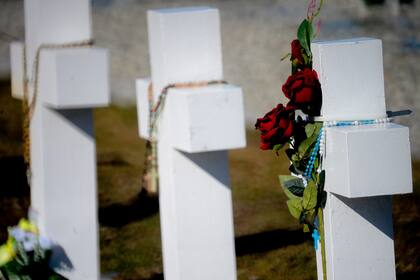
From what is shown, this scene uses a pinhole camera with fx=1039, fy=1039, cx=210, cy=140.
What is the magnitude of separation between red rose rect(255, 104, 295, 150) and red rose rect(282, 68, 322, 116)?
Answer: 0.13ft

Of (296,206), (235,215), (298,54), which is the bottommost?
(235,215)

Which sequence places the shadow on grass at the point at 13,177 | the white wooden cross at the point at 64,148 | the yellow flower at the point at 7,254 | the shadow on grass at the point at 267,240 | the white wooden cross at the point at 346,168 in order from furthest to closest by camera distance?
the shadow on grass at the point at 13,177 < the shadow on grass at the point at 267,240 < the white wooden cross at the point at 64,148 < the yellow flower at the point at 7,254 < the white wooden cross at the point at 346,168

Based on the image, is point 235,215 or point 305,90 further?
point 235,215

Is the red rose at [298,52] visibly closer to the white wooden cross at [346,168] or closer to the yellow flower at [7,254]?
the white wooden cross at [346,168]

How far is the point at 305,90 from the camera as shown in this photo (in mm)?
2729

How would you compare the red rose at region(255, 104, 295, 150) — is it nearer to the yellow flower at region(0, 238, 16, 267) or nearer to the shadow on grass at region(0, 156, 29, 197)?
the yellow flower at region(0, 238, 16, 267)

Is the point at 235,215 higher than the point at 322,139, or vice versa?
the point at 322,139

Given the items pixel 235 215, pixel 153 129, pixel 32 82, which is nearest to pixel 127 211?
pixel 235 215

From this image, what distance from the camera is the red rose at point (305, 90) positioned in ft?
8.96

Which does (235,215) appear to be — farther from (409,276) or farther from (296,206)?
(296,206)

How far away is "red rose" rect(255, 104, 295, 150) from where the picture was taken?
2.78 metres

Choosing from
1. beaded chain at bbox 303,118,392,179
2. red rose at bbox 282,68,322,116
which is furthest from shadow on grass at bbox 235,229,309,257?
red rose at bbox 282,68,322,116

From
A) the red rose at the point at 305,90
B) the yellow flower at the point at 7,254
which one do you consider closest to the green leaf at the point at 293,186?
the red rose at the point at 305,90

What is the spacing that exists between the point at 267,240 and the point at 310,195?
7.66 ft
